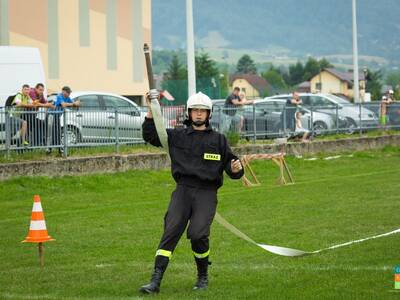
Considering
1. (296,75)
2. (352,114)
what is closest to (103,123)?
(352,114)

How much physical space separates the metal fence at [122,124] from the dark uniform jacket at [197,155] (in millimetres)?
13361

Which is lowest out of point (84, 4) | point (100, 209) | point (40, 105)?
point (100, 209)

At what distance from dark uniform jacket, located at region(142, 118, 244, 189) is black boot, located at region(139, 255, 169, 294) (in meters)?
0.85

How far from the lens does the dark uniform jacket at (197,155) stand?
37.4ft

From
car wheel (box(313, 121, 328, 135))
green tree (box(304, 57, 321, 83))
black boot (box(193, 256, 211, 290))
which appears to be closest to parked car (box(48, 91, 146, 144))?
car wheel (box(313, 121, 328, 135))

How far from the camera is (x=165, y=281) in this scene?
11.9m

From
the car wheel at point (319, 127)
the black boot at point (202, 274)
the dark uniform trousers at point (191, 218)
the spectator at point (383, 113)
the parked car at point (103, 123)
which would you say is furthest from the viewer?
the spectator at point (383, 113)

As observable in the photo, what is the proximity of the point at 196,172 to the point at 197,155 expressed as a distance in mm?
178

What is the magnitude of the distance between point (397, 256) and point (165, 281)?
2937 millimetres

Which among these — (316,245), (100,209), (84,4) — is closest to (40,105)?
(100,209)

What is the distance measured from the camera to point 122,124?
27.7m

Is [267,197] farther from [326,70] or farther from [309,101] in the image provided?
[326,70]

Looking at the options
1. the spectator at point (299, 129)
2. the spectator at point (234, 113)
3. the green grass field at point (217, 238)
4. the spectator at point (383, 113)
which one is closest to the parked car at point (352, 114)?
the spectator at point (383, 113)

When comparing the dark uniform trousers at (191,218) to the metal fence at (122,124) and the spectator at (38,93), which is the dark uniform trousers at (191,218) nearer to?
the metal fence at (122,124)
